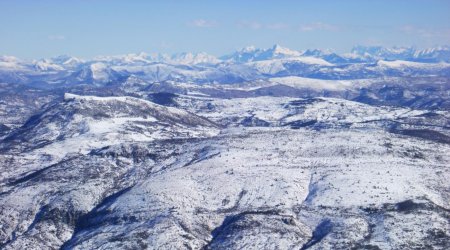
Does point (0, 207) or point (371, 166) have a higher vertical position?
point (371, 166)

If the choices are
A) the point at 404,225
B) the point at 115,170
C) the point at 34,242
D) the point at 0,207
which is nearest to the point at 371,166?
the point at 404,225

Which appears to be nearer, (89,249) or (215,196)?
(89,249)

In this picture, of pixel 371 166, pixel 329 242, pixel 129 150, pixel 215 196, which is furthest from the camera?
pixel 129 150

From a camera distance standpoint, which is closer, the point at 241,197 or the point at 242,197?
the point at 242,197

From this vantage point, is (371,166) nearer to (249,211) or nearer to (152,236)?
(249,211)

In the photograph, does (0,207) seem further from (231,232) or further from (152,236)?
(231,232)

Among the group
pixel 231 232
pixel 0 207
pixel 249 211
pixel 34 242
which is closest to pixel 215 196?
pixel 249 211

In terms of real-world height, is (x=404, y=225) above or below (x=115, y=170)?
above

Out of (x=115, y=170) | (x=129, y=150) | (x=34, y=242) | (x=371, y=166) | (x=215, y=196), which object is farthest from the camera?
(x=129, y=150)

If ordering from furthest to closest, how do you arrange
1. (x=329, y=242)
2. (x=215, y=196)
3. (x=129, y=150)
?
1. (x=129, y=150)
2. (x=215, y=196)
3. (x=329, y=242)
